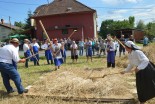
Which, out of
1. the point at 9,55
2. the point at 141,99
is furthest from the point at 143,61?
the point at 9,55

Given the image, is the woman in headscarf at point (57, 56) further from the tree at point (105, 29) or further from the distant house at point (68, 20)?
the tree at point (105, 29)

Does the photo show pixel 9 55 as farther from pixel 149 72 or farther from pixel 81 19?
pixel 81 19

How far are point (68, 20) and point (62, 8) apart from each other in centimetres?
247

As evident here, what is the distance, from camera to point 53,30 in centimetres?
3881

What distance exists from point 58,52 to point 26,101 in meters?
5.50

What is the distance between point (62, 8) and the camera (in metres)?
39.8

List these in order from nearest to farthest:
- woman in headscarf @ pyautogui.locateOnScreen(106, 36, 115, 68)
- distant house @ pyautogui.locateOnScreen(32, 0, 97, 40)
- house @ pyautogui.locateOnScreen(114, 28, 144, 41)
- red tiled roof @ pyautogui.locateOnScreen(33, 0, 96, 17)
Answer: woman in headscarf @ pyautogui.locateOnScreen(106, 36, 115, 68) < distant house @ pyautogui.locateOnScreen(32, 0, 97, 40) < red tiled roof @ pyautogui.locateOnScreen(33, 0, 96, 17) < house @ pyautogui.locateOnScreen(114, 28, 144, 41)

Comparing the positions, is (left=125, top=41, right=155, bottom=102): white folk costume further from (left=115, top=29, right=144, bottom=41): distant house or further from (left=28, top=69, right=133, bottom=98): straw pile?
(left=115, top=29, right=144, bottom=41): distant house

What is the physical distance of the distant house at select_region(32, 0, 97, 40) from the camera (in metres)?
37.8

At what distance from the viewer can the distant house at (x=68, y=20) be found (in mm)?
37812

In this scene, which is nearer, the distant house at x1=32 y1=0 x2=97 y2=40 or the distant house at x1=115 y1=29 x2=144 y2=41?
the distant house at x1=32 y1=0 x2=97 y2=40

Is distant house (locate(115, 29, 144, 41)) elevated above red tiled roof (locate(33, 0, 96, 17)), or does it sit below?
below

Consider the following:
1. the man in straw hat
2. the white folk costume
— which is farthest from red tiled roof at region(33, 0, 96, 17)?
the white folk costume

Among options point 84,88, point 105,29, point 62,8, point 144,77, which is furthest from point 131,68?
point 105,29
